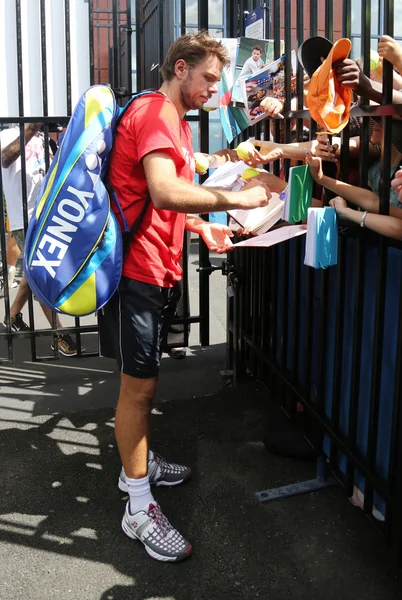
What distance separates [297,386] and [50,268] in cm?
145

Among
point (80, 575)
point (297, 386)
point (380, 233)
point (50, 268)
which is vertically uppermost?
point (380, 233)

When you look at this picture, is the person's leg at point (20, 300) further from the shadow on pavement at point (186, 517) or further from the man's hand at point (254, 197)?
the man's hand at point (254, 197)

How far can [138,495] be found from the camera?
8.72ft

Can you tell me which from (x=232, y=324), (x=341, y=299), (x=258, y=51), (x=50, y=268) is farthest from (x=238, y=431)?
(x=258, y=51)

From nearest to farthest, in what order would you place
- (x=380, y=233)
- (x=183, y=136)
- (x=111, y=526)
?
(x=380, y=233) → (x=183, y=136) → (x=111, y=526)

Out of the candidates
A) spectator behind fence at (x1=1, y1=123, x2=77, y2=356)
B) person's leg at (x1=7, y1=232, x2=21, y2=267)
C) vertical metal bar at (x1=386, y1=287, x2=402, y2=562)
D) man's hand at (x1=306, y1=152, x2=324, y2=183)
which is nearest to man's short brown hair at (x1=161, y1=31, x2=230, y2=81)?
man's hand at (x1=306, y1=152, x2=324, y2=183)

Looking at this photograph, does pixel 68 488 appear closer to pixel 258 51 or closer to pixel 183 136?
pixel 183 136

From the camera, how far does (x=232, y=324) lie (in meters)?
4.20

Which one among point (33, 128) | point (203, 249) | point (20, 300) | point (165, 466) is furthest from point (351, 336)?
point (20, 300)

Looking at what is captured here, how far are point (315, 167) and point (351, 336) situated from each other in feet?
2.35

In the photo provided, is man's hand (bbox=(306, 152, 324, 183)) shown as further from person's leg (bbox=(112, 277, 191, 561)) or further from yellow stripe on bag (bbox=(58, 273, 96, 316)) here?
yellow stripe on bag (bbox=(58, 273, 96, 316))

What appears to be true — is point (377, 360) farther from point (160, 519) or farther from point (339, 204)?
point (160, 519)

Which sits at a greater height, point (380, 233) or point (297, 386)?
point (380, 233)

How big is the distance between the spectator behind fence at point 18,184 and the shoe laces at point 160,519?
2.40 metres
